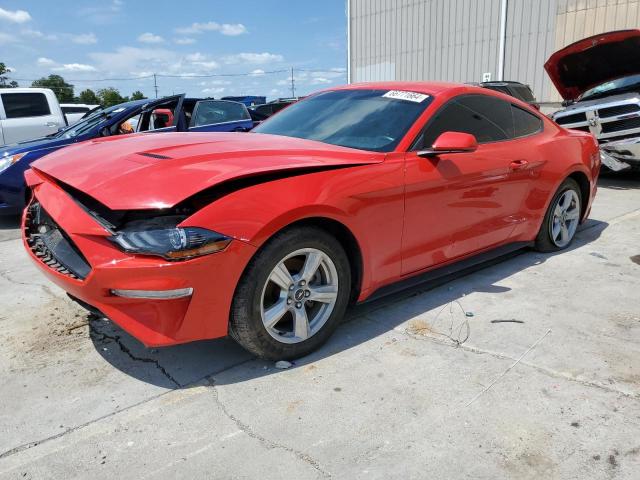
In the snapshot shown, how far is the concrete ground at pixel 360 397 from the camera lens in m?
2.12

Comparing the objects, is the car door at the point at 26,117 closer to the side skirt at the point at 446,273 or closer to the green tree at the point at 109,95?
the side skirt at the point at 446,273

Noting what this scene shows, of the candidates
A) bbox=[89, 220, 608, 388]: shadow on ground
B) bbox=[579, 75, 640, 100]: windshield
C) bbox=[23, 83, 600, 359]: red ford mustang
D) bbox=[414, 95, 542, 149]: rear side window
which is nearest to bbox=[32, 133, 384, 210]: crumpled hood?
bbox=[23, 83, 600, 359]: red ford mustang

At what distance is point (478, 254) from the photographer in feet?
13.4

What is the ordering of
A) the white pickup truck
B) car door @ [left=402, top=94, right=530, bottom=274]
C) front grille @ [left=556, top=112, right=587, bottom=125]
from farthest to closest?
the white pickup truck < front grille @ [left=556, top=112, right=587, bottom=125] < car door @ [left=402, top=94, right=530, bottom=274]

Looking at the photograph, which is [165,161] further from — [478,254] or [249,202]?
[478,254]

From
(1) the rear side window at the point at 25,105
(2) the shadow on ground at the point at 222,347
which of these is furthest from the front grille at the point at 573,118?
(1) the rear side window at the point at 25,105

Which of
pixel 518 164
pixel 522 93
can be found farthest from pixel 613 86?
pixel 518 164

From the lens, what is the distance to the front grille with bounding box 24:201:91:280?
2578 mm

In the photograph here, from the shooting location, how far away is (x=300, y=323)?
2873 mm

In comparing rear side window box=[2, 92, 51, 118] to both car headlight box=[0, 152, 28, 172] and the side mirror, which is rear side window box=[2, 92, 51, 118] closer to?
car headlight box=[0, 152, 28, 172]

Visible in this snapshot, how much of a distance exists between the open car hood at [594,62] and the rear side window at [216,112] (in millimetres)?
5030

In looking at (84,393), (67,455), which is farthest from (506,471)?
(84,393)

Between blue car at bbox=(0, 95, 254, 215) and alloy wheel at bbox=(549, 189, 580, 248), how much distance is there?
5.13 metres

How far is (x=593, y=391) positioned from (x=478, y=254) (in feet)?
5.34
